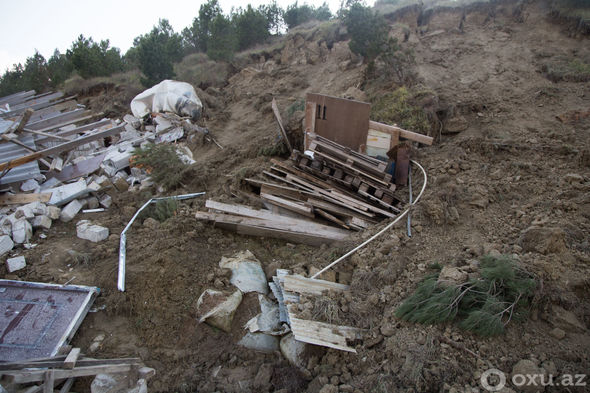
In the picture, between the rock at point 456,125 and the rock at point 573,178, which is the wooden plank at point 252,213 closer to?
the rock at point 573,178

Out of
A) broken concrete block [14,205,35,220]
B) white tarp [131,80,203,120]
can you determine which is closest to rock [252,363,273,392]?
broken concrete block [14,205,35,220]

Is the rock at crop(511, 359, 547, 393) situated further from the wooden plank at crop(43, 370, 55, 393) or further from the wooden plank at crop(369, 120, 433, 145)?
the wooden plank at crop(369, 120, 433, 145)

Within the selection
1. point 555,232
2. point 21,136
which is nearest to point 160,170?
point 21,136

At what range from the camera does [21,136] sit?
7660 mm

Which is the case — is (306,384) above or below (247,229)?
below

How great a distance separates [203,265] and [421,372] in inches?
122

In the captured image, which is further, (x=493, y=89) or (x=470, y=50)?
(x=470, y=50)

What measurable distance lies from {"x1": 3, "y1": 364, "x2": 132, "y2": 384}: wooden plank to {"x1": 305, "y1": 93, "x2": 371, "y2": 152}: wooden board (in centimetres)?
506

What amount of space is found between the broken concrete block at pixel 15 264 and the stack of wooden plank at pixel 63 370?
6.47ft

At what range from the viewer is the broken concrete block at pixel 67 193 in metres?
6.20

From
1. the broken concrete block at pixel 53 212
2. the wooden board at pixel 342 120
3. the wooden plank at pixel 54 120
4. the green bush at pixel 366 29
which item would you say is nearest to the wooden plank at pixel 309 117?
the wooden board at pixel 342 120

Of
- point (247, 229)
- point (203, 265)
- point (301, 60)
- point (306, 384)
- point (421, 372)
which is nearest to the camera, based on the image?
point (421, 372)

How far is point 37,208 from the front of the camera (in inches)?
226

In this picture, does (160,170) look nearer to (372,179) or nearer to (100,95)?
(372,179)
